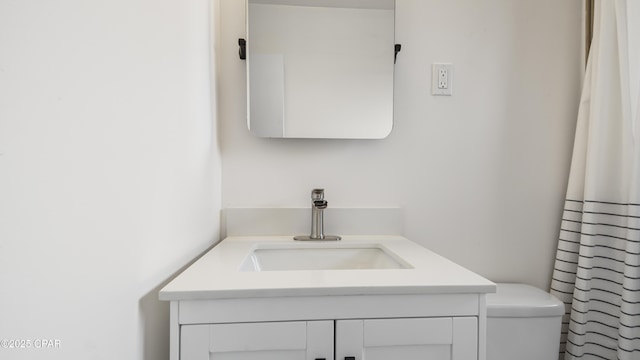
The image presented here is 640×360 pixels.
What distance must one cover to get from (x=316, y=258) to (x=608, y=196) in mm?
994

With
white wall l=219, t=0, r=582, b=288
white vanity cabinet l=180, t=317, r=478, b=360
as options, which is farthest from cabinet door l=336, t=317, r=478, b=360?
white wall l=219, t=0, r=582, b=288

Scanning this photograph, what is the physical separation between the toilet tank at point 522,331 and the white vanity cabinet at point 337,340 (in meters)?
0.45

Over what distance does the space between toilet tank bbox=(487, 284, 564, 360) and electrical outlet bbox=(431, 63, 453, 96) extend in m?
0.77

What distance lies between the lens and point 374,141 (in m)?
1.25

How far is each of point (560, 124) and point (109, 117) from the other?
1.47 meters

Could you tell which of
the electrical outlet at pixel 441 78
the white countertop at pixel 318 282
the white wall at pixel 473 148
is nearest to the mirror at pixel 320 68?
the white wall at pixel 473 148

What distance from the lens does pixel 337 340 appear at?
25.5 inches

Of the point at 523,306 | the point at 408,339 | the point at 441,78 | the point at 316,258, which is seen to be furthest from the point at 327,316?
the point at 441,78

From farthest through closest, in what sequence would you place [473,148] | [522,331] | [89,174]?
[473,148], [522,331], [89,174]

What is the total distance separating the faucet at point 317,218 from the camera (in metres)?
1.11

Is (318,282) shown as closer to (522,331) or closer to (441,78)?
(522,331)

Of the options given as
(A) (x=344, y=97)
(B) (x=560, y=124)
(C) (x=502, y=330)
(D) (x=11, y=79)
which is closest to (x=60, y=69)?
(D) (x=11, y=79)

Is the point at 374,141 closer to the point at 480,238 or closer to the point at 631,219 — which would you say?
the point at 480,238

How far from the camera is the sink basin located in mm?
1073
